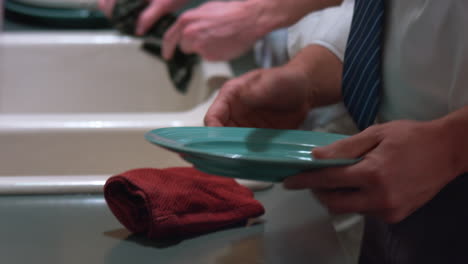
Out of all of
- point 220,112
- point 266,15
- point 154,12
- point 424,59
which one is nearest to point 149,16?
point 154,12

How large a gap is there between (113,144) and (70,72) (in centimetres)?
48

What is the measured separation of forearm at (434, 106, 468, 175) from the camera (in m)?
0.38

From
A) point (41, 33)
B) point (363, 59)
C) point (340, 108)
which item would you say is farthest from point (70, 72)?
point (363, 59)

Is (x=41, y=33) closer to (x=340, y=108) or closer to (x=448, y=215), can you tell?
(x=340, y=108)

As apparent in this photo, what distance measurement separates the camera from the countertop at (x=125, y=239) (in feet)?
1.44

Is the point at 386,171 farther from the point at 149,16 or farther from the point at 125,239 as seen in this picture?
the point at 149,16

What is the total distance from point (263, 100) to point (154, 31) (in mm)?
657

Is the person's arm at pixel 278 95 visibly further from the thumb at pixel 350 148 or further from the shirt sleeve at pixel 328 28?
the thumb at pixel 350 148

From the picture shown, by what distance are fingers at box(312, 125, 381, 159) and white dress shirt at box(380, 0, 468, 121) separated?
Result: 110mm

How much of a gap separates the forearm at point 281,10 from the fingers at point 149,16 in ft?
1.13

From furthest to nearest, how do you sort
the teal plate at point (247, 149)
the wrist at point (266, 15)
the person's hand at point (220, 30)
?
the person's hand at point (220, 30) < the wrist at point (266, 15) < the teal plate at point (247, 149)

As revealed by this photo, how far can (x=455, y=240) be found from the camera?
448mm

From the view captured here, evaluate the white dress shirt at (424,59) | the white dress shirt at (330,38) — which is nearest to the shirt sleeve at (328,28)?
the white dress shirt at (330,38)

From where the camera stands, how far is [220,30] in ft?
2.93
